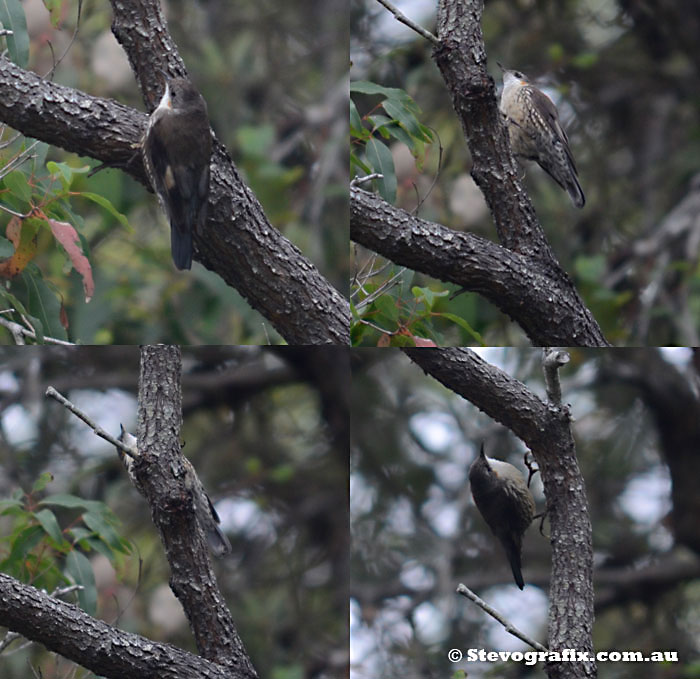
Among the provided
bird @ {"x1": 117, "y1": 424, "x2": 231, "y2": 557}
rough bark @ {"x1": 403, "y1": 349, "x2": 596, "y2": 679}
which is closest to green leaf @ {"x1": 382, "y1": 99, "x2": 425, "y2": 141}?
rough bark @ {"x1": 403, "y1": 349, "x2": 596, "y2": 679}

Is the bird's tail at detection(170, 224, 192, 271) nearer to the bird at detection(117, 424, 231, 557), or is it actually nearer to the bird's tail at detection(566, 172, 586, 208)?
the bird at detection(117, 424, 231, 557)

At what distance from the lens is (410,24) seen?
1703 mm

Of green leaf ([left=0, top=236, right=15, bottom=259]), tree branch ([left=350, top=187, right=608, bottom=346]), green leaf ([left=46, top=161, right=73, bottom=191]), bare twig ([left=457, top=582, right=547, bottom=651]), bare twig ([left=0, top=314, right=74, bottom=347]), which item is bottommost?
bare twig ([left=457, top=582, right=547, bottom=651])

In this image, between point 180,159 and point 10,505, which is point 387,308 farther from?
point 10,505

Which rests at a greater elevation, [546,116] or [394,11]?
[394,11]

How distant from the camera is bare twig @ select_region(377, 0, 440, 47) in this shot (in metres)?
1.67

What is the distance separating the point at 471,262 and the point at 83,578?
3.00ft

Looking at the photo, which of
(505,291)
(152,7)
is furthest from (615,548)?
(152,7)

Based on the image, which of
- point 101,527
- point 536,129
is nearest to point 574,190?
point 536,129

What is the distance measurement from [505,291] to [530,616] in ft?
1.78

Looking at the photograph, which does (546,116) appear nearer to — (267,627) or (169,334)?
(169,334)

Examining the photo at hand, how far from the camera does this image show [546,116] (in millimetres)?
1772

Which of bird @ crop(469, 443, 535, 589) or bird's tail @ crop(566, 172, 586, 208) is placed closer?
bird @ crop(469, 443, 535, 589)

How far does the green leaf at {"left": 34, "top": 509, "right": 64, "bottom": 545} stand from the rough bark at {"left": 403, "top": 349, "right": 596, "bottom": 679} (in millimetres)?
772
